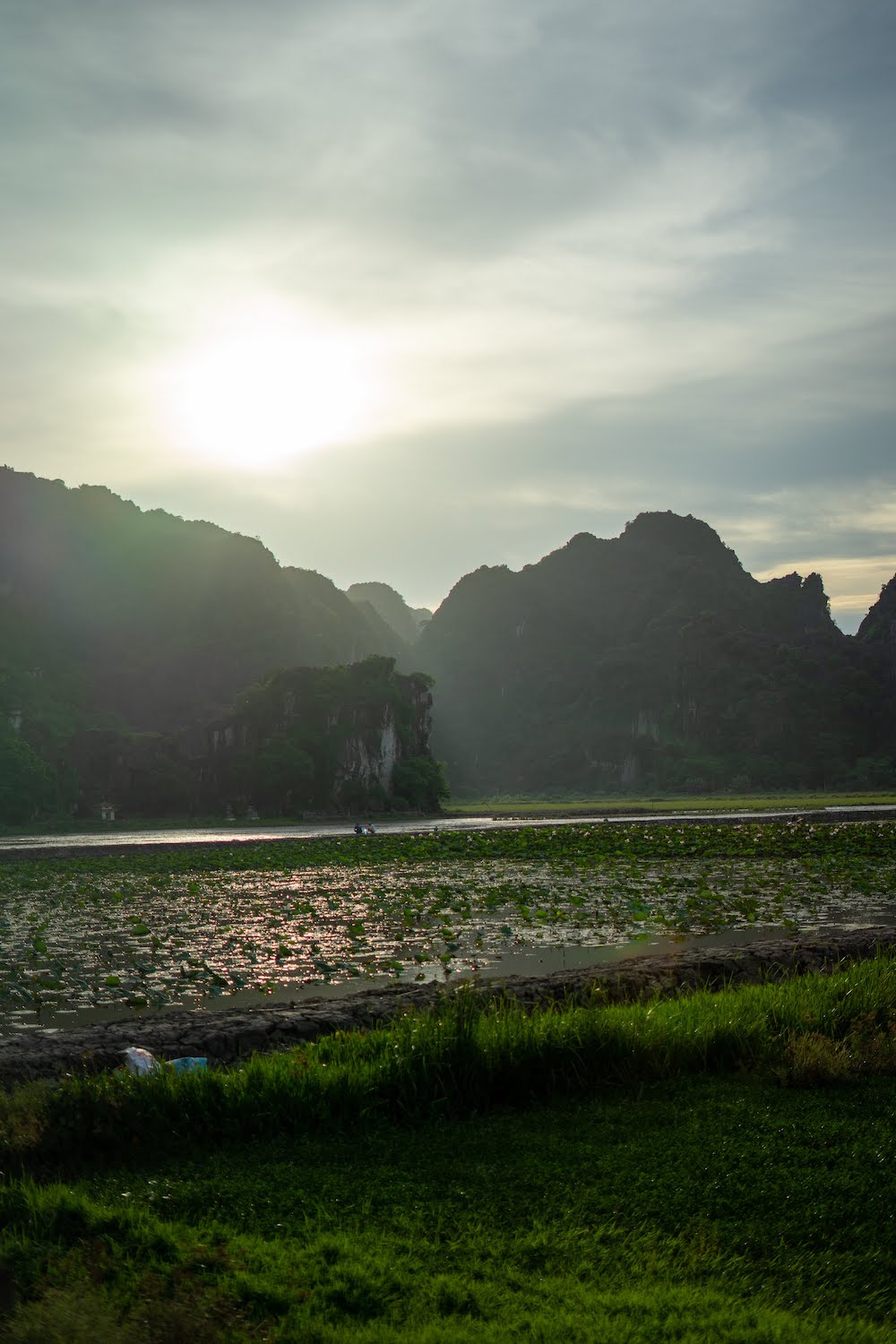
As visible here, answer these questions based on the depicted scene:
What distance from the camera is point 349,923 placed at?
16109 millimetres

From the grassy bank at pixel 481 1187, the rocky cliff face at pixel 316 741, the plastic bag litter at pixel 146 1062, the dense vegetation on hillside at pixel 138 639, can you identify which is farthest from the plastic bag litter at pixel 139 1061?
the rocky cliff face at pixel 316 741

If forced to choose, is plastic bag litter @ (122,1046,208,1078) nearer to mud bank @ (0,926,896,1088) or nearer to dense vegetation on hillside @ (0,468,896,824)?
mud bank @ (0,926,896,1088)

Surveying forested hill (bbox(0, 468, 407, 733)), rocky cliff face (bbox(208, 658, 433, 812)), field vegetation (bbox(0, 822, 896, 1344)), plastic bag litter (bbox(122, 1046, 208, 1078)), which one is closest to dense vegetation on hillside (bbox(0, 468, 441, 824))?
forested hill (bbox(0, 468, 407, 733))

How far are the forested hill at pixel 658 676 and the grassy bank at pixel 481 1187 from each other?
109495mm

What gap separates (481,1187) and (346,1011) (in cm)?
407

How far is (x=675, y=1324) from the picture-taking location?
351 centimetres

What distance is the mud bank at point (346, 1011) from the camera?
7598 millimetres

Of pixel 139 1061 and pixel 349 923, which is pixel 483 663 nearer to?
pixel 349 923

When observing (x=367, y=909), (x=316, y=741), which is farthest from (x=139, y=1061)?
(x=316, y=741)

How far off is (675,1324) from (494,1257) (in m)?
0.80

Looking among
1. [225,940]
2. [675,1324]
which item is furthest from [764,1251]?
[225,940]

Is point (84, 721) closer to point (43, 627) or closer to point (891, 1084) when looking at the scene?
point (43, 627)

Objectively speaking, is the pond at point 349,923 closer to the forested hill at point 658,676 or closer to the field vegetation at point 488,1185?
the field vegetation at point 488,1185

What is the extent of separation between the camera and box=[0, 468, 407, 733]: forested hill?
392ft
